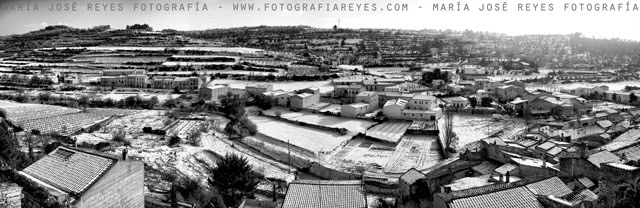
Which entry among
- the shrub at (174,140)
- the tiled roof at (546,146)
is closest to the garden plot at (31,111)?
the shrub at (174,140)

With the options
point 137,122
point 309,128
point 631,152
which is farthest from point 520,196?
point 137,122

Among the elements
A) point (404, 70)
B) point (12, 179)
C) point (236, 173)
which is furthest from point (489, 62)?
point (12, 179)

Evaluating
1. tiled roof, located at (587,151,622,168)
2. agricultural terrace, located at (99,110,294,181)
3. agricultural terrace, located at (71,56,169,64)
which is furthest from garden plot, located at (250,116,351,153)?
agricultural terrace, located at (71,56,169,64)

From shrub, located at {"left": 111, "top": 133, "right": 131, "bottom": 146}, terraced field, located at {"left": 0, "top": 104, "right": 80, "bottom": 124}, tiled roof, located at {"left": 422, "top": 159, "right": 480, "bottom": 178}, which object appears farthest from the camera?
terraced field, located at {"left": 0, "top": 104, "right": 80, "bottom": 124}

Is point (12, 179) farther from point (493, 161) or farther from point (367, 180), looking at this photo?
point (493, 161)

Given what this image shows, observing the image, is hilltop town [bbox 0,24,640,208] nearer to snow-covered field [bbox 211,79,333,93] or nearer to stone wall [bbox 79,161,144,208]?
stone wall [bbox 79,161,144,208]

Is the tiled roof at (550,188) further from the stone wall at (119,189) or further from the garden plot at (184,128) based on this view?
the garden plot at (184,128)
